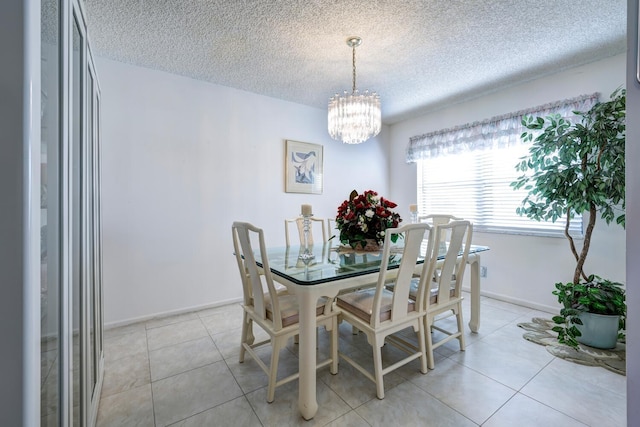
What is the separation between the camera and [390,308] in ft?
5.55

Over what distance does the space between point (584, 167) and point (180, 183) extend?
3716mm

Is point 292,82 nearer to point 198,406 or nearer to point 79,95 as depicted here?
point 79,95

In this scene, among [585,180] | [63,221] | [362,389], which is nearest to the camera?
[63,221]

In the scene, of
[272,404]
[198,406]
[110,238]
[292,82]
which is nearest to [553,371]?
[272,404]

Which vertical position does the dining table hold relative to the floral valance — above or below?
below

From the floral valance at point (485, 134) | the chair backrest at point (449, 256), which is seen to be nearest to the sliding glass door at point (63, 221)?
the chair backrest at point (449, 256)

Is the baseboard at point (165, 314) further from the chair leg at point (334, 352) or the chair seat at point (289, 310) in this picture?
the chair leg at point (334, 352)

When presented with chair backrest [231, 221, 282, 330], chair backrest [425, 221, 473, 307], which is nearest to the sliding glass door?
chair backrest [231, 221, 282, 330]

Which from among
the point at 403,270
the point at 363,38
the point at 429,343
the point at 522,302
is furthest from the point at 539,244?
the point at 363,38

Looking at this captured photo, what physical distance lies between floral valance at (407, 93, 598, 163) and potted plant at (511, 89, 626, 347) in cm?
34

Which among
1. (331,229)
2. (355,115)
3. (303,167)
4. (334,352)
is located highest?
(355,115)

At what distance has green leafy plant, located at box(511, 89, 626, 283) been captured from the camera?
6.89 ft

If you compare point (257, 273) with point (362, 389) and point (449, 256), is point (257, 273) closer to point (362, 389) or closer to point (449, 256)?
point (362, 389)

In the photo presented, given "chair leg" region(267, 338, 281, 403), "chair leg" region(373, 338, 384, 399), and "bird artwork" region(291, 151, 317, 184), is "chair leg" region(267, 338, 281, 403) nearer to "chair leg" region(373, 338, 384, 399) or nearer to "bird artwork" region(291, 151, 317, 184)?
"chair leg" region(373, 338, 384, 399)
